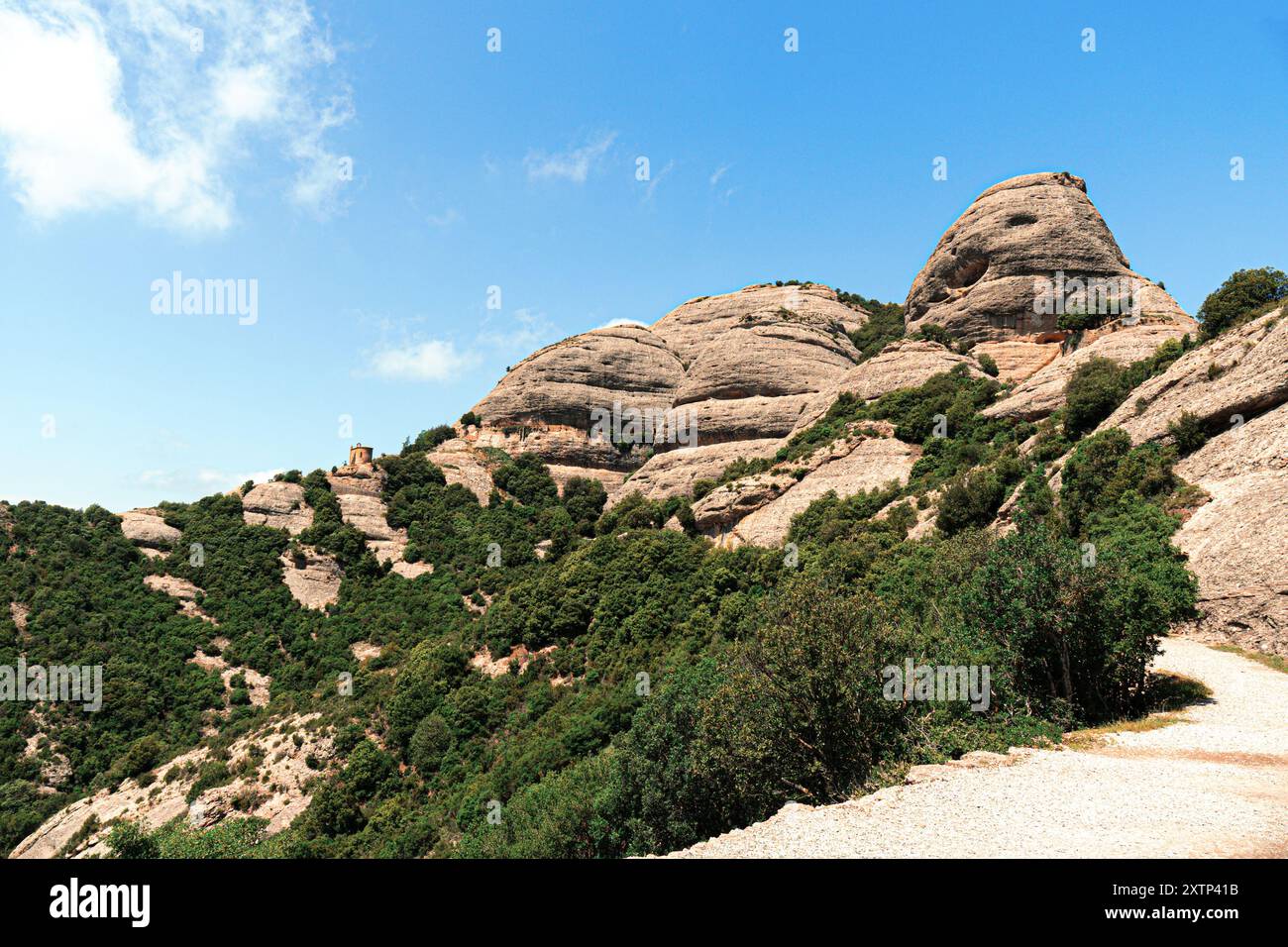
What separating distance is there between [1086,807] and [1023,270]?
48.1 meters

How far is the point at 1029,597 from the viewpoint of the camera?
48.7 ft

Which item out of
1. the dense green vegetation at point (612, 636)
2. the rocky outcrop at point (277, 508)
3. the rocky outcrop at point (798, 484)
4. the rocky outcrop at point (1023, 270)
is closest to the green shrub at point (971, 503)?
the dense green vegetation at point (612, 636)

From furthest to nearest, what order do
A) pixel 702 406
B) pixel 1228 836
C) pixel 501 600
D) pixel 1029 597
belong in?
1. pixel 702 406
2. pixel 501 600
3. pixel 1029 597
4. pixel 1228 836

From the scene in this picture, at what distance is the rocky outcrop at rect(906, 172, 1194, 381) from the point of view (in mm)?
46719

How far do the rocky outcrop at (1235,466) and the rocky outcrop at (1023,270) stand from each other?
17.2 meters

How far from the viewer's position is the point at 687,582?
36.8 meters

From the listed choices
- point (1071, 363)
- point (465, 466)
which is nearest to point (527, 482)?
point (465, 466)

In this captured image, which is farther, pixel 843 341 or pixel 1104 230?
pixel 843 341

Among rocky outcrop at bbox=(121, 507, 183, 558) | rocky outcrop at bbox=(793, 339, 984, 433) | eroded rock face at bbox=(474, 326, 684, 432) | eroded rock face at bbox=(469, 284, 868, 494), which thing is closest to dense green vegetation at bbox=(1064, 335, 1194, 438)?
rocky outcrop at bbox=(793, 339, 984, 433)
